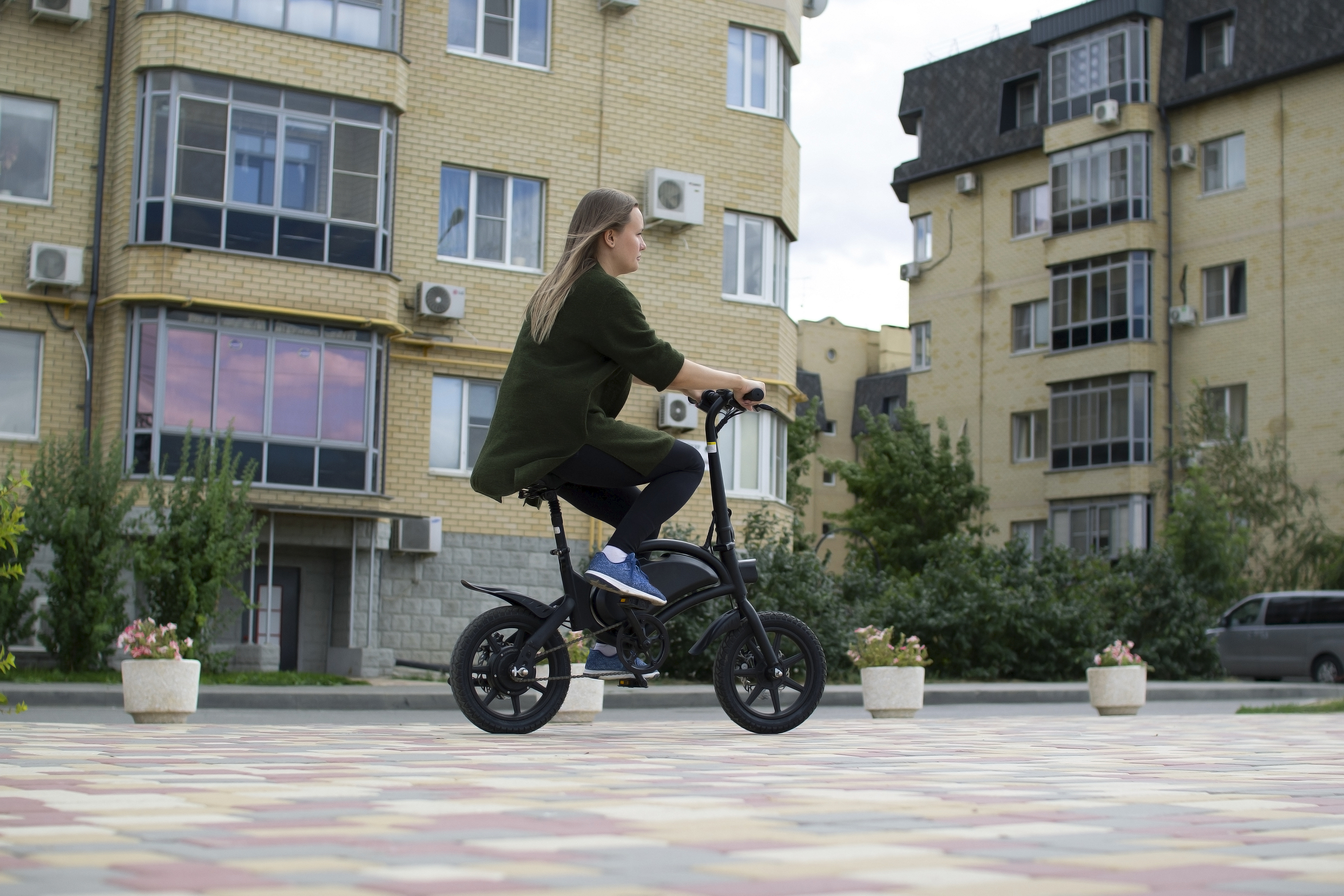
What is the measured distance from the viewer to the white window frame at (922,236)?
46.4 m

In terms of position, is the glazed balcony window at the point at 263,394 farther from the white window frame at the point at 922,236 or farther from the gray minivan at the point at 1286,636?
the white window frame at the point at 922,236

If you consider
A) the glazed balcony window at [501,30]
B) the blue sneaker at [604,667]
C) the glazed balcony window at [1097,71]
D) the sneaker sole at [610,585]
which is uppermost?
the glazed balcony window at [1097,71]

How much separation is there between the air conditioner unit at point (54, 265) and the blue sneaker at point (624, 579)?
1796 centimetres

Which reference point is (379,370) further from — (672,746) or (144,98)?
(672,746)

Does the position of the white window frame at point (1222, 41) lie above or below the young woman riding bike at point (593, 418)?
above

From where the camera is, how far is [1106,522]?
39.4m

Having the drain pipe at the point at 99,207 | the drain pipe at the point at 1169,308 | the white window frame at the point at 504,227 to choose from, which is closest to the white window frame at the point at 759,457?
the white window frame at the point at 504,227

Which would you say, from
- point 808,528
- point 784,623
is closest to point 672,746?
point 784,623

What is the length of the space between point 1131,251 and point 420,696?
27.8 m

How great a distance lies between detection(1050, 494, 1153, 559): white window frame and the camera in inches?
1518

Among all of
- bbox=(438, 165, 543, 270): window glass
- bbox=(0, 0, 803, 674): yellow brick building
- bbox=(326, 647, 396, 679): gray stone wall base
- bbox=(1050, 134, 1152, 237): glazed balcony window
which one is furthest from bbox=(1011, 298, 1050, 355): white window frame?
bbox=(326, 647, 396, 679): gray stone wall base

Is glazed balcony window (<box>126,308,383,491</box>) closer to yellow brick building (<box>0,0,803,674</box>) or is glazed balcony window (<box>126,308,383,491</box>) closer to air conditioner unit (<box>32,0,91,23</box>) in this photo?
yellow brick building (<box>0,0,803,674</box>)

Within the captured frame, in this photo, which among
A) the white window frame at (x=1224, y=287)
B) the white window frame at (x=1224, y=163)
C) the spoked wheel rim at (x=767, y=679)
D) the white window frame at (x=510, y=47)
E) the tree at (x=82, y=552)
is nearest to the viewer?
the spoked wheel rim at (x=767, y=679)

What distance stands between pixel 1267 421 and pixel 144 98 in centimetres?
2698
